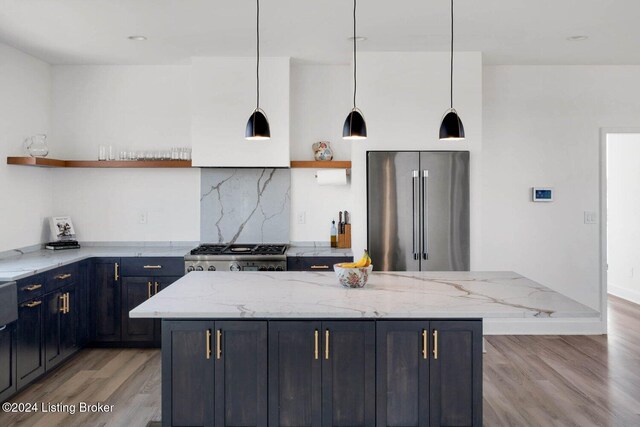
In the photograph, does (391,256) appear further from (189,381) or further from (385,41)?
(189,381)

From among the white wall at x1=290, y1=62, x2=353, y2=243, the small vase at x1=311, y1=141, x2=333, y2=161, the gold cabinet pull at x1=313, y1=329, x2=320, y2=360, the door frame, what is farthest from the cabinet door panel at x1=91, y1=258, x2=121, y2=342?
the door frame

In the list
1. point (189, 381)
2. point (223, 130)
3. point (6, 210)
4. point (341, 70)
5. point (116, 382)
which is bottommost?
point (116, 382)

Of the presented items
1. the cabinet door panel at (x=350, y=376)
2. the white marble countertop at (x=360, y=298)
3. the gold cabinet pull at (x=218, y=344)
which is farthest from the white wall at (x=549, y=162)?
the gold cabinet pull at (x=218, y=344)

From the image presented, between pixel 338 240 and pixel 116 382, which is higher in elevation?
pixel 338 240

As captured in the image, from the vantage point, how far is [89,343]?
4.56m

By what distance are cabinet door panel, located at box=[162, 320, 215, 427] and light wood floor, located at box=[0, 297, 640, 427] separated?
27.9 inches

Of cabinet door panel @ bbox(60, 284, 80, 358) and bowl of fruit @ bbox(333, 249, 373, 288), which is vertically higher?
bowl of fruit @ bbox(333, 249, 373, 288)

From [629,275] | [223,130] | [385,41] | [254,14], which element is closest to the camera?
[254,14]

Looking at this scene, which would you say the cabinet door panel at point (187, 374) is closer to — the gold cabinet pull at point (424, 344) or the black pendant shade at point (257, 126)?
the gold cabinet pull at point (424, 344)

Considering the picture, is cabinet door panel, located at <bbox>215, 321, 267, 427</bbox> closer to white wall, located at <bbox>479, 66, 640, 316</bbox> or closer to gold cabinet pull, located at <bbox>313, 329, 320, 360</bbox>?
gold cabinet pull, located at <bbox>313, 329, 320, 360</bbox>

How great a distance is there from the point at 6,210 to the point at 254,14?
2.75m

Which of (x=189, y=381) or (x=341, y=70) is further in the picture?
(x=341, y=70)

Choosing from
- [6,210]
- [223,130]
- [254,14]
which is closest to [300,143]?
[223,130]

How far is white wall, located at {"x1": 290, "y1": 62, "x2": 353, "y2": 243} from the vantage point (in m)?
5.11
